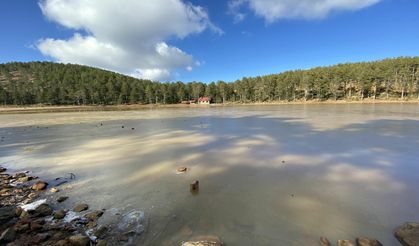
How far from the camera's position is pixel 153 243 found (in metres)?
4.58

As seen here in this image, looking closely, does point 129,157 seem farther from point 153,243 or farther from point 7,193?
point 153,243

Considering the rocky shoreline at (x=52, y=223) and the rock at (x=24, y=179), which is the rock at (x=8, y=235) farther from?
the rock at (x=24, y=179)

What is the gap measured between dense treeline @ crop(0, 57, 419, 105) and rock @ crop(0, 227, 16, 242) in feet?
283

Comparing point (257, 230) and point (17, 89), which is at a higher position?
point (17, 89)

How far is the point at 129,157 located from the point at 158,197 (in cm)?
490

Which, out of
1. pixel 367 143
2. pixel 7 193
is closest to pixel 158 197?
pixel 7 193

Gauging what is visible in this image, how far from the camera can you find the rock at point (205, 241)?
4.36 meters

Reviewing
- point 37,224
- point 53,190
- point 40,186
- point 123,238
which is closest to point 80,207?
point 37,224

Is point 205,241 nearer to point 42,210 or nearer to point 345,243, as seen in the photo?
point 345,243

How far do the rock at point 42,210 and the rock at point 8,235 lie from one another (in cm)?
85

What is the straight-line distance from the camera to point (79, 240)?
4418mm

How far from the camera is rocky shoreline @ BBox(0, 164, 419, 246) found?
174 inches

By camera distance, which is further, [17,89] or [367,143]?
[17,89]

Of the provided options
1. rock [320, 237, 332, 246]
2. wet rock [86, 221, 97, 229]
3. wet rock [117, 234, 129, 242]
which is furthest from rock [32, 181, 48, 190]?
rock [320, 237, 332, 246]
